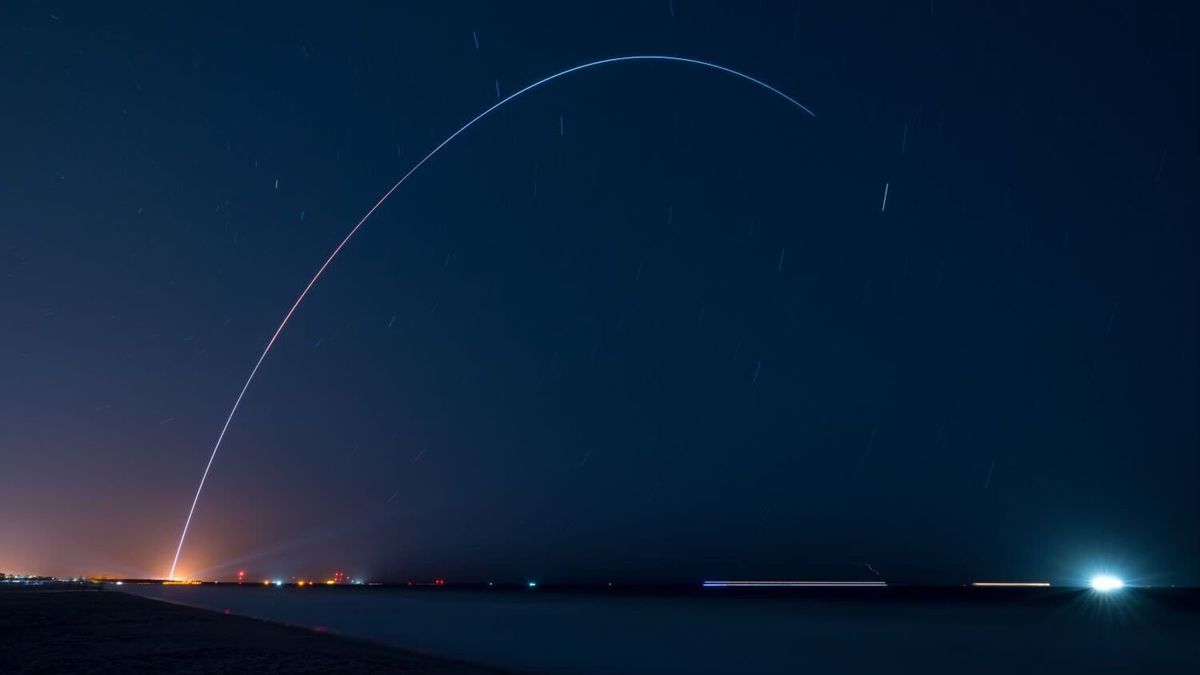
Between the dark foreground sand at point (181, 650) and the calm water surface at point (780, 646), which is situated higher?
the calm water surface at point (780, 646)

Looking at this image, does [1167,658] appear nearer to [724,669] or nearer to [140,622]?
[724,669]

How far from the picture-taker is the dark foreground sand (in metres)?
18.5

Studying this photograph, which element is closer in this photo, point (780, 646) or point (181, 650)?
point (181, 650)

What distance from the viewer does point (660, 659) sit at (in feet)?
94.1

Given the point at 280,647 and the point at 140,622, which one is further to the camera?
the point at 140,622

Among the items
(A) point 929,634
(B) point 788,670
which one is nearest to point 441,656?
(B) point 788,670

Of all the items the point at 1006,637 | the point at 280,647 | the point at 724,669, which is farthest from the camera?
the point at 1006,637

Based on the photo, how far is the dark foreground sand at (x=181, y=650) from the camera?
18.5 meters

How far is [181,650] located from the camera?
2195 cm

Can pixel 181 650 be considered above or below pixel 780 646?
below

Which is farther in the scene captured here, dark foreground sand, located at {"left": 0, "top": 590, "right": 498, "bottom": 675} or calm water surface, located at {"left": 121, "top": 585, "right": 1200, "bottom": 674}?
calm water surface, located at {"left": 121, "top": 585, "right": 1200, "bottom": 674}

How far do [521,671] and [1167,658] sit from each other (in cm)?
2543

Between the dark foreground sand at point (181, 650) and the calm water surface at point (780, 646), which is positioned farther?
the calm water surface at point (780, 646)

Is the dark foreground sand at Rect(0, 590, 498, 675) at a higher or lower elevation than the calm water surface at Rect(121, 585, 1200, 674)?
lower
